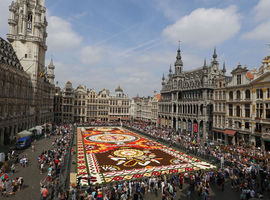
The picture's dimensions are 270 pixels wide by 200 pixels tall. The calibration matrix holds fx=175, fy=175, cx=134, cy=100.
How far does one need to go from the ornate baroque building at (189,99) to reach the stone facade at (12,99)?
43.5m

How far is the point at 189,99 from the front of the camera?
53.9 meters

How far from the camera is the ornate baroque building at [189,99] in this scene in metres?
47.6

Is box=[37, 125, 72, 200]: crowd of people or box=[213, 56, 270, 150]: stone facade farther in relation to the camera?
box=[213, 56, 270, 150]: stone facade

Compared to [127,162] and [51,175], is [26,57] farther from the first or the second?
[127,162]

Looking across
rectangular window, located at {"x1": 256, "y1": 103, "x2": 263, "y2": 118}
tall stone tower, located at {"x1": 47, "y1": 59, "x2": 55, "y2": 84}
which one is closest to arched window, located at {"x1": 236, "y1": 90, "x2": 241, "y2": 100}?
rectangular window, located at {"x1": 256, "y1": 103, "x2": 263, "y2": 118}

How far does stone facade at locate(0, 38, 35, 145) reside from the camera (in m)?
30.3

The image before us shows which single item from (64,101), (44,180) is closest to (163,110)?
(64,101)

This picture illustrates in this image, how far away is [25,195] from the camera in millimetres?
14594

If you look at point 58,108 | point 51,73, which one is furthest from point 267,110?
point 58,108

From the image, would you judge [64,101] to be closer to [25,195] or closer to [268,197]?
[25,195]

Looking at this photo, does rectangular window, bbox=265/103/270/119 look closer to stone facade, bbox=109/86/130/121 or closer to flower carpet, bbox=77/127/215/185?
flower carpet, bbox=77/127/215/185

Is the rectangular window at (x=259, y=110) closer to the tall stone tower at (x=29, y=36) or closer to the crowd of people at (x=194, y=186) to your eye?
the crowd of people at (x=194, y=186)

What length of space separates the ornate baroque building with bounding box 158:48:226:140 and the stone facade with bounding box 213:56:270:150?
7.60m

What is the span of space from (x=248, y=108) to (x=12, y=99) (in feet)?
150
